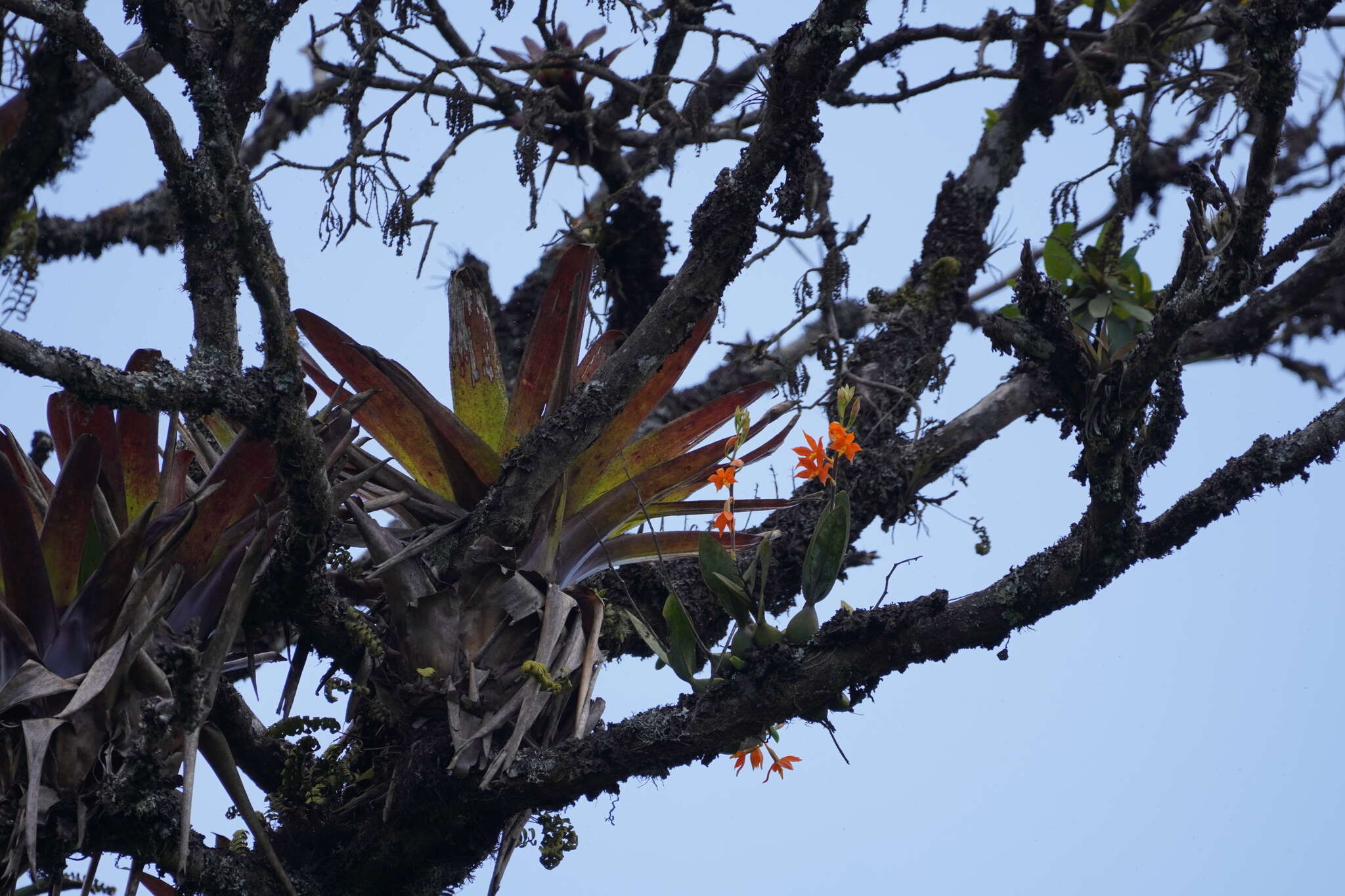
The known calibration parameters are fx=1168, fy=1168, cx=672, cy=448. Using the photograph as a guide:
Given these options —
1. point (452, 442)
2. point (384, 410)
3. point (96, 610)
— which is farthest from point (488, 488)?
point (96, 610)

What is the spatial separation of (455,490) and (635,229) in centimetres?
210

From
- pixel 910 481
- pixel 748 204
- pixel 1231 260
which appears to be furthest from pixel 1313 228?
pixel 910 481

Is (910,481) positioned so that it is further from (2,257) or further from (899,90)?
(2,257)

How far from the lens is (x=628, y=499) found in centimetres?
297

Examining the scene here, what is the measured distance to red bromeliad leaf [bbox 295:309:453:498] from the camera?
2775 mm

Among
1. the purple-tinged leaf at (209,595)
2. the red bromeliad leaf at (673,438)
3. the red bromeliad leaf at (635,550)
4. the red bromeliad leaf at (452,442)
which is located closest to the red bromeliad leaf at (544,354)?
the red bromeliad leaf at (452,442)

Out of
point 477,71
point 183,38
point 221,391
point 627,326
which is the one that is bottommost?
point 221,391

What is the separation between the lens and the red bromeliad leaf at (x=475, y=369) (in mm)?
Result: 3000

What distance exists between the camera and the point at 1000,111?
466 centimetres

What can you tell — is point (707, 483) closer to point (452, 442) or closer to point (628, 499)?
point (628, 499)

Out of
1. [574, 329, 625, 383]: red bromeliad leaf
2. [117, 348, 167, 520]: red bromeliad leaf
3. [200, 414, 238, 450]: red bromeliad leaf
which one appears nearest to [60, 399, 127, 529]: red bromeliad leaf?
[117, 348, 167, 520]: red bromeliad leaf

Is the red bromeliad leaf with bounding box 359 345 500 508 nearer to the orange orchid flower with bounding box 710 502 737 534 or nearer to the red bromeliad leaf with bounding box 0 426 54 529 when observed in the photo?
the orange orchid flower with bounding box 710 502 737 534

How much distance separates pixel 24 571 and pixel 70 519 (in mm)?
131

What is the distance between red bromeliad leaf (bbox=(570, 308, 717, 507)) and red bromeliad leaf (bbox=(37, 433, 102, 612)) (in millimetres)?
1081
